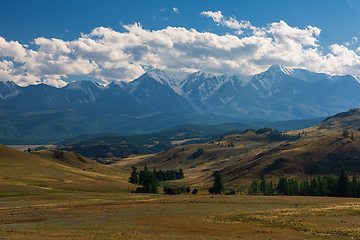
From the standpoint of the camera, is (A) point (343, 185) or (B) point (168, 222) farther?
(A) point (343, 185)

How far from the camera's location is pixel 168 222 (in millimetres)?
53875

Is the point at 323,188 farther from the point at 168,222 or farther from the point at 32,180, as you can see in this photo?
the point at 32,180

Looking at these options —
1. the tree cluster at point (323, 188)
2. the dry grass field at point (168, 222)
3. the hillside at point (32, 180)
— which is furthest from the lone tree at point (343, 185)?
the hillside at point (32, 180)

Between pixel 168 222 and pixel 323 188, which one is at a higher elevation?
pixel 168 222

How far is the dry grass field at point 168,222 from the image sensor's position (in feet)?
142

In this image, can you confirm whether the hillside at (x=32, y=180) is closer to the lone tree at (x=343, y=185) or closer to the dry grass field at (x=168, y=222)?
the dry grass field at (x=168, y=222)

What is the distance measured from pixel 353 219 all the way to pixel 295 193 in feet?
263

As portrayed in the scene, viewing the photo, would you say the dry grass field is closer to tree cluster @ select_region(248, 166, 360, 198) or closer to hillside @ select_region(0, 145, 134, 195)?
hillside @ select_region(0, 145, 134, 195)

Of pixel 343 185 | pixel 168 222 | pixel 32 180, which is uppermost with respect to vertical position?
pixel 32 180

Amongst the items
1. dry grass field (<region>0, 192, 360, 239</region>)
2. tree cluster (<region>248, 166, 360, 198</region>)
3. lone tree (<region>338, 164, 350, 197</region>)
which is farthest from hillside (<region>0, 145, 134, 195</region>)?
lone tree (<region>338, 164, 350, 197</region>)

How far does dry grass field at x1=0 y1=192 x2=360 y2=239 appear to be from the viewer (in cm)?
4328

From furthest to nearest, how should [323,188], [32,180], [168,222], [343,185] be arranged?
[323,188], [343,185], [32,180], [168,222]

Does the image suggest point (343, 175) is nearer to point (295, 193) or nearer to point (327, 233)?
point (295, 193)

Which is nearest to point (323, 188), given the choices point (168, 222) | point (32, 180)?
point (168, 222)
